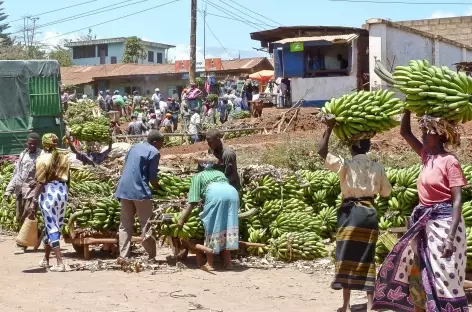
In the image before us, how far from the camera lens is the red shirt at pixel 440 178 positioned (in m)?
5.13

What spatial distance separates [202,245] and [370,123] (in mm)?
3347

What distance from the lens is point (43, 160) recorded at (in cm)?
877

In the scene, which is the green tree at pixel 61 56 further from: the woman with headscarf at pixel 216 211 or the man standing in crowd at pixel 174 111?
the woman with headscarf at pixel 216 211

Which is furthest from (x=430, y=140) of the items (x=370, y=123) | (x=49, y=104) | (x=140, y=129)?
(x=140, y=129)

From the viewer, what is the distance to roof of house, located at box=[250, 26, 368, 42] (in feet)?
87.4

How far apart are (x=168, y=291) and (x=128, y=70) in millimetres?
39462

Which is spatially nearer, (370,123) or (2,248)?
(370,123)

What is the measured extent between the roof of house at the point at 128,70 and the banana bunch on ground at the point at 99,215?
32.3 m

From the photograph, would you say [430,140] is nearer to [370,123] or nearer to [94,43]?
[370,123]

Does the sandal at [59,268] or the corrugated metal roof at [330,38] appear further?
the corrugated metal roof at [330,38]

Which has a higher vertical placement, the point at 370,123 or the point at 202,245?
the point at 370,123

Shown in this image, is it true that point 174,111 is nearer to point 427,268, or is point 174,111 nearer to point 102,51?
point 427,268

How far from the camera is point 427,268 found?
205 inches

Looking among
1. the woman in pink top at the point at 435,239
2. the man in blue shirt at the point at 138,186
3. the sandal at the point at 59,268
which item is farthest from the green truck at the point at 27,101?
the woman in pink top at the point at 435,239
